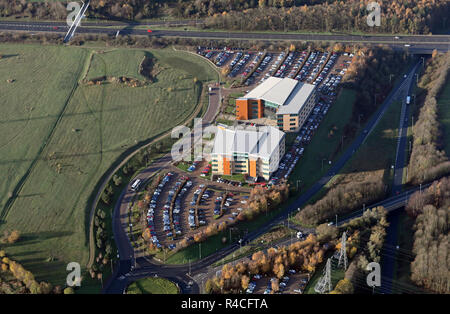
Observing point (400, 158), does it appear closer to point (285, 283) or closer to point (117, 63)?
point (285, 283)

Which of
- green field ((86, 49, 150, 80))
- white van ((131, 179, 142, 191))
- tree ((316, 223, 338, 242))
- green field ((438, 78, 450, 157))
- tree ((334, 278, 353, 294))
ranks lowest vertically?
tree ((334, 278, 353, 294))

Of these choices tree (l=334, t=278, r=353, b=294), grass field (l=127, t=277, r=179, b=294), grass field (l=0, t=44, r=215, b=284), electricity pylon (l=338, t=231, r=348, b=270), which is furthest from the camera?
grass field (l=0, t=44, r=215, b=284)

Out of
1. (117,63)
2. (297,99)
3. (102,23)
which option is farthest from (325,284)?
(102,23)

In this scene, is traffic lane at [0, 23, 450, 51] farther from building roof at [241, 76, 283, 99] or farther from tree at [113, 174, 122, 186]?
tree at [113, 174, 122, 186]

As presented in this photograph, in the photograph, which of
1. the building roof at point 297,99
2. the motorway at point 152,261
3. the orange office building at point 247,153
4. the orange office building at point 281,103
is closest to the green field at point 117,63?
the orange office building at point 281,103

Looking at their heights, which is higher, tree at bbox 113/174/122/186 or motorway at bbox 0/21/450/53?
motorway at bbox 0/21/450/53

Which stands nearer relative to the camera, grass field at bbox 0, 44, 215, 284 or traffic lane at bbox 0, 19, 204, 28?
grass field at bbox 0, 44, 215, 284

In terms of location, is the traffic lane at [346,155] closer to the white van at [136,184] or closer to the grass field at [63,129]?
the white van at [136,184]

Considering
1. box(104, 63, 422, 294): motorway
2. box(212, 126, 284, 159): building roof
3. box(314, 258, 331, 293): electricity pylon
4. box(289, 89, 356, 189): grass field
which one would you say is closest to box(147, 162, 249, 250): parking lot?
box(104, 63, 422, 294): motorway
